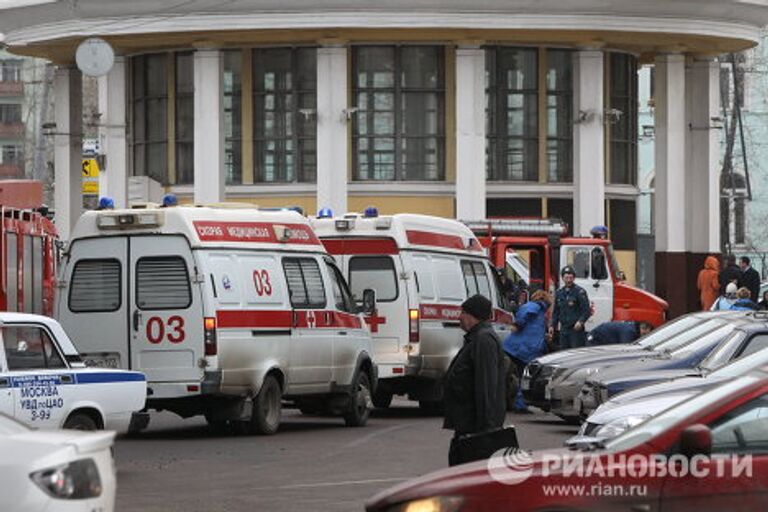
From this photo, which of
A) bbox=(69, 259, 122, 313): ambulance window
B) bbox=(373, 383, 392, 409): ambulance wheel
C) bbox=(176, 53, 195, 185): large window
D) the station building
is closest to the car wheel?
bbox=(69, 259, 122, 313): ambulance window

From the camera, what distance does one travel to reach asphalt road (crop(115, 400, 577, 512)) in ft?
61.7

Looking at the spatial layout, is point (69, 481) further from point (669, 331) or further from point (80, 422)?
point (669, 331)

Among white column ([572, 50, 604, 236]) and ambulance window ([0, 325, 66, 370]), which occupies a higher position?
white column ([572, 50, 604, 236])

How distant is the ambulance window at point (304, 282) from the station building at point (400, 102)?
2195 cm

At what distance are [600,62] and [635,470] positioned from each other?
40.4 m

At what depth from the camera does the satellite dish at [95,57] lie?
46.5m

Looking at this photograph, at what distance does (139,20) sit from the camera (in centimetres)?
5038

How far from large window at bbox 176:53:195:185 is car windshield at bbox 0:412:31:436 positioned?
40.2 m

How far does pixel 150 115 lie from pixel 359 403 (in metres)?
27.3

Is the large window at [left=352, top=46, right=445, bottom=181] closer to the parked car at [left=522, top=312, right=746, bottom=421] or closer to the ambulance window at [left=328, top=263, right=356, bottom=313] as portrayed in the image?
the ambulance window at [left=328, top=263, right=356, bottom=313]

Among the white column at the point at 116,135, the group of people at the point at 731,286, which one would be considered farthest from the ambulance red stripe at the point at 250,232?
the white column at the point at 116,135

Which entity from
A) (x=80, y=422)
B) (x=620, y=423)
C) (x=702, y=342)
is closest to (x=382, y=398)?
(x=702, y=342)

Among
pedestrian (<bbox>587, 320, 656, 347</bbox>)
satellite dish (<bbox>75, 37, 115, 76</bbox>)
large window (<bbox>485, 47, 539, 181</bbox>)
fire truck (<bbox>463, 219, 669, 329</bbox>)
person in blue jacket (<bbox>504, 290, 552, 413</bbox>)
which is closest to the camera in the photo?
person in blue jacket (<bbox>504, 290, 552, 413</bbox>)

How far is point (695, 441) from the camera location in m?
11.4
